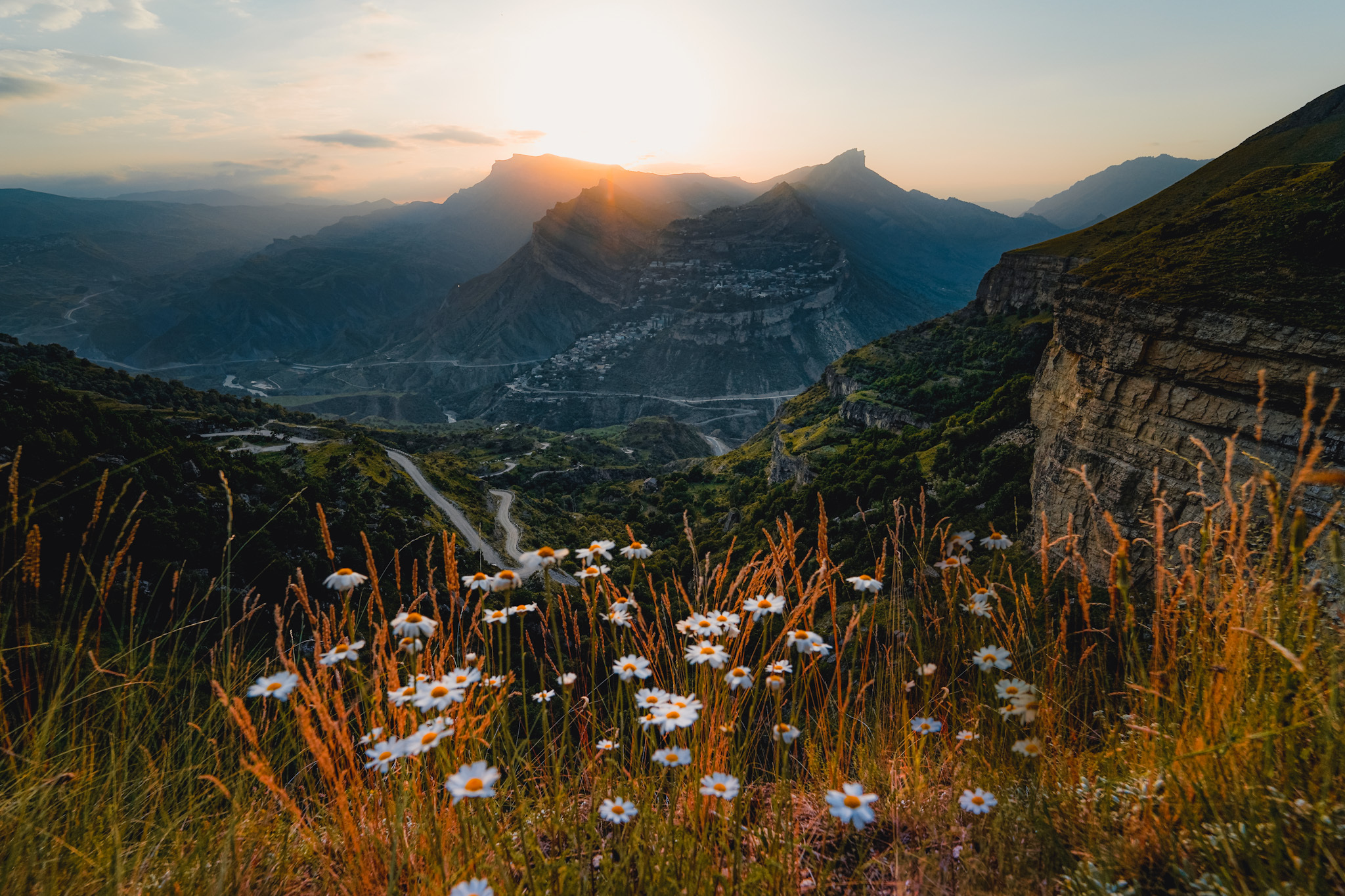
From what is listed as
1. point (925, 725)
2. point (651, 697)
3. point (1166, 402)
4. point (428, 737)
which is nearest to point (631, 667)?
point (651, 697)

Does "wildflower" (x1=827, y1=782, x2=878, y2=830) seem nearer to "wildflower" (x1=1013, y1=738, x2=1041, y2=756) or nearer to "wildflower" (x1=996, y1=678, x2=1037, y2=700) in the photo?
"wildflower" (x1=1013, y1=738, x2=1041, y2=756)

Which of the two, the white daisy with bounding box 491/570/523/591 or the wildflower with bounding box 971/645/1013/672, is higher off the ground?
the white daisy with bounding box 491/570/523/591

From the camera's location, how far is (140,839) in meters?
2.85

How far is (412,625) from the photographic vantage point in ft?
9.01

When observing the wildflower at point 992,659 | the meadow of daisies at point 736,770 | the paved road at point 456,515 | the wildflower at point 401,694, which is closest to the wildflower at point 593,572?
the meadow of daisies at point 736,770

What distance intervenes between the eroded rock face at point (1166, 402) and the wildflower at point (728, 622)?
30.3 feet

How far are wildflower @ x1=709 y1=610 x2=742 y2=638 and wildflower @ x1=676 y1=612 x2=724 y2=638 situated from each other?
0.01 metres

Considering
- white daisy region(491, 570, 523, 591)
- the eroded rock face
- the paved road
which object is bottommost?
the paved road

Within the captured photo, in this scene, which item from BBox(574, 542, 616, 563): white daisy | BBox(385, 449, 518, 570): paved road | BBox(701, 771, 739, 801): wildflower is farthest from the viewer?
BBox(385, 449, 518, 570): paved road

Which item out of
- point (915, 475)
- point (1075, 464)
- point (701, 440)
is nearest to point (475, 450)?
point (701, 440)

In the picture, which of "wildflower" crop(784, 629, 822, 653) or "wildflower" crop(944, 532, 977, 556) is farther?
"wildflower" crop(944, 532, 977, 556)

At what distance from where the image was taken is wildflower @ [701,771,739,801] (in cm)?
217

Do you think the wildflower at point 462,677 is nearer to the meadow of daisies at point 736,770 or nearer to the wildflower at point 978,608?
the meadow of daisies at point 736,770

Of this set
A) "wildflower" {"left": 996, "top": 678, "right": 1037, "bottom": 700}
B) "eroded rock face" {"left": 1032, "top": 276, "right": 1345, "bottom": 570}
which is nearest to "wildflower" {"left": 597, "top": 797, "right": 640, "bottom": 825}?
"wildflower" {"left": 996, "top": 678, "right": 1037, "bottom": 700}
